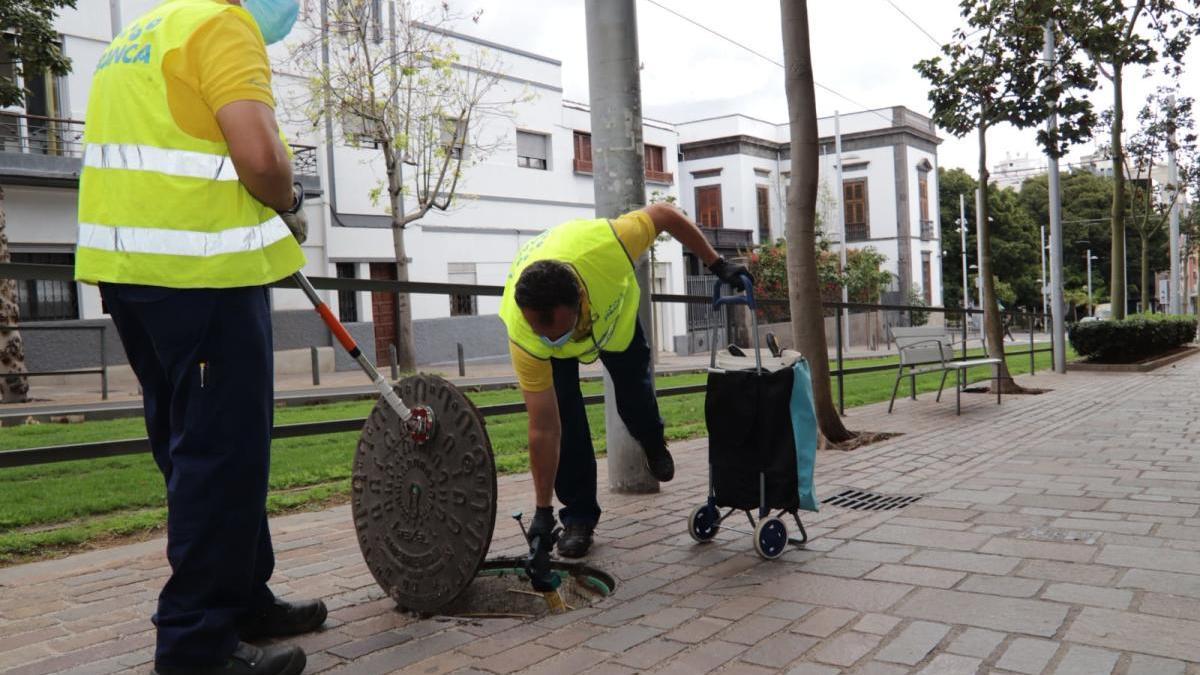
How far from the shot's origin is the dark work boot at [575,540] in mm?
3689

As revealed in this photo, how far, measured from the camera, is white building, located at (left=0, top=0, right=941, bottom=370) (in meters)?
17.5

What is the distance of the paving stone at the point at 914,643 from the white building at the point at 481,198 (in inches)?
250

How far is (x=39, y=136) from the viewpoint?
17531 millimetres

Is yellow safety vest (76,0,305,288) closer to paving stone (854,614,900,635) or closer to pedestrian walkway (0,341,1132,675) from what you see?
pedestrian walkway (0,341,1132,675)

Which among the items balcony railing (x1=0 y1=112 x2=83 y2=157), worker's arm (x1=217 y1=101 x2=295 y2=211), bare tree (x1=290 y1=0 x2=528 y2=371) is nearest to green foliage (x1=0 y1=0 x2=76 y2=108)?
balcony railing (x1=0 y1=112 x2=83 y2=157)

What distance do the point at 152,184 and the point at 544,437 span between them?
→ 1.59 m

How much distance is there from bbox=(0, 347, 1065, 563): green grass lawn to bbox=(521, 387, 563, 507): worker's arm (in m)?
2.12

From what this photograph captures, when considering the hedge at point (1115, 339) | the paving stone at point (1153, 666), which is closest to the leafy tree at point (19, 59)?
the paving stone at point (1153, 666)

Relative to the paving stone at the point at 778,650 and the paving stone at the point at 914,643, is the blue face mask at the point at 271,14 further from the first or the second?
the paving stone at the point at 914,643

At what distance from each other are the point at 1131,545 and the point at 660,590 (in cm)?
191

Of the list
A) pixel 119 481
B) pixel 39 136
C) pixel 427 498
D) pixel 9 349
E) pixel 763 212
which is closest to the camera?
pixel 427 498

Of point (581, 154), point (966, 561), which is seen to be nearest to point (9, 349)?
point (966, 561)

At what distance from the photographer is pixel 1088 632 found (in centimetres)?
262

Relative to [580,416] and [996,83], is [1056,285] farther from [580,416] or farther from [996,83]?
Result: [580,416]
